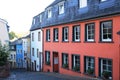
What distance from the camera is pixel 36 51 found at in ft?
152

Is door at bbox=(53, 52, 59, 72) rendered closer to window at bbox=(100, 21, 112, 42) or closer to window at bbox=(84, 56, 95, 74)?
window at bbox=(84, 56, 95, 74)

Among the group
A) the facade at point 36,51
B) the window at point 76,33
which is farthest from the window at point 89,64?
the facade at point 36,51

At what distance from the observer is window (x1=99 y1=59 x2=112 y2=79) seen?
21.2 m

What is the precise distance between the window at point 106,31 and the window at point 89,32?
1.59 m

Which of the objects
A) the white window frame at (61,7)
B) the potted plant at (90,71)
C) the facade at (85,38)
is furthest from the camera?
the white window frame at (61,7)

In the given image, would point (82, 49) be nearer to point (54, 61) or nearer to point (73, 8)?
point (73, 8)

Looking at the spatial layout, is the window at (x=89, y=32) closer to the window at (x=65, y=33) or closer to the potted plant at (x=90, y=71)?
the potted plant at (x=90, y=71)

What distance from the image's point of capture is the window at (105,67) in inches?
834

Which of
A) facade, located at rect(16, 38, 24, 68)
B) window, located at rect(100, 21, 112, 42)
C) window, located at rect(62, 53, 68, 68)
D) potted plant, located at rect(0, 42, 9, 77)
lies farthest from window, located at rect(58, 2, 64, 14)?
facade, located at rect(16, 38, 24, 68)

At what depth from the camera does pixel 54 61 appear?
35.1 m

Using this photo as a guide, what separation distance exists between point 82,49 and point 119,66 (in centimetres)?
670

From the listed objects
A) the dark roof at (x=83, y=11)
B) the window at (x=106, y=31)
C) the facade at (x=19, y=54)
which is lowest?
the facade at (x=19, y=54)

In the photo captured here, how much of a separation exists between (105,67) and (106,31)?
9.10 ft

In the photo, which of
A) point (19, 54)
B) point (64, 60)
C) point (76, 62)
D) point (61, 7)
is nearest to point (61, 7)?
point (61, 7)
